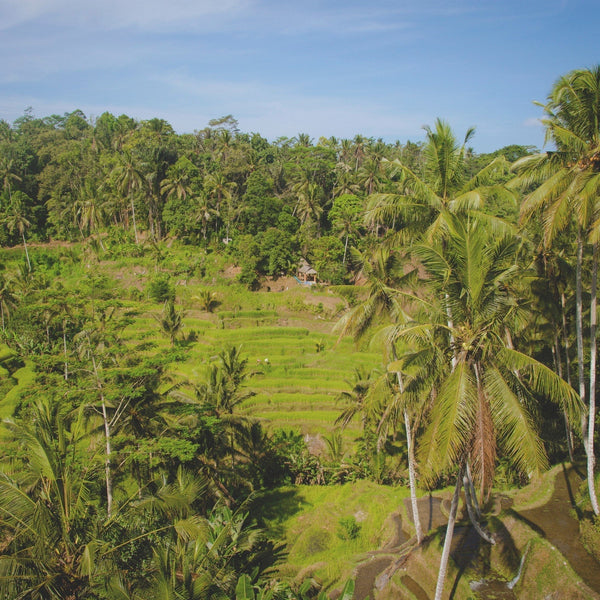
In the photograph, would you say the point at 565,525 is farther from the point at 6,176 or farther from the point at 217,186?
the point at 6,176

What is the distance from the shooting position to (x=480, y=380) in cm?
703

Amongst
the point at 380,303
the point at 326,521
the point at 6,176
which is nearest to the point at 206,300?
the point at 326,521

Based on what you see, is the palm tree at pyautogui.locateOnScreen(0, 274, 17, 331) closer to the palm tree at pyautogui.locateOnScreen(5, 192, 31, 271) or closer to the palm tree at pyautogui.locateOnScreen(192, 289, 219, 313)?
the palm tree at pyautogui.locateOnScreen(5, 192, 31, 271)

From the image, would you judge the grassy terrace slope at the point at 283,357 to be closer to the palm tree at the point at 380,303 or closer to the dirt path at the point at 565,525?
the palm tree at the point at 380,303

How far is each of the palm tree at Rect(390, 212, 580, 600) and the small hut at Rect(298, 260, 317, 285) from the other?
1294 inches

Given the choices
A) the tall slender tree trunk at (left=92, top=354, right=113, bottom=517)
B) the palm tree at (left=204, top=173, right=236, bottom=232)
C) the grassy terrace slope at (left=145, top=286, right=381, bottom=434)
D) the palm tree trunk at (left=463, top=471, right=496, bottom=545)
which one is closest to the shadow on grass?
the grassy terrace slope at (left=145, top=286, right=381, bottom=434)

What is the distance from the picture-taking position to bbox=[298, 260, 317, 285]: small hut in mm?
40438

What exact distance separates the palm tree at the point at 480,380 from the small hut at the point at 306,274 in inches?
1294

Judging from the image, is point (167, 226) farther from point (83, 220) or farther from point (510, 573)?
point (510, 573)

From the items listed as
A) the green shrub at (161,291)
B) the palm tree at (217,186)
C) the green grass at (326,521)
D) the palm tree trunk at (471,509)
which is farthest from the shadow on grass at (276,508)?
the palm tree at (217,186)

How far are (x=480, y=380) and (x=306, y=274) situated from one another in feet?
111

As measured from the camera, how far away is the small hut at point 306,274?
40.4m

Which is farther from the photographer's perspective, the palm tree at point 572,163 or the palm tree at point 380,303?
the palm tree at point 380,303

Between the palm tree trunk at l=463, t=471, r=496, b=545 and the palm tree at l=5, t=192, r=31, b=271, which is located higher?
the palm tree at l=5, t=192, r=31, b=271
